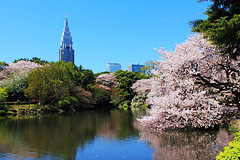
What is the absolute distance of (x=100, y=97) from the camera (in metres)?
41.2

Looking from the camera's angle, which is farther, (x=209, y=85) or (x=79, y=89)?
(x=79, y=89)

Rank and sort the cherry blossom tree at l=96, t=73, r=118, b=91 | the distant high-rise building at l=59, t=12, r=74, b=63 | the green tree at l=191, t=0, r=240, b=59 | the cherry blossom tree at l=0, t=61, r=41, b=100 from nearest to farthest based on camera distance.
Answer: the green tree at l=191, t=0, r=240, b=59
the cherry blossom tree at l=0, t=61, r=41, b=100
the cherry blossom tree at l=96, t=73, r=118, b=91
the distant high-rise building at l=59, t=12, r=74, b=63

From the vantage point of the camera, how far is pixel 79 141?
11039 mm

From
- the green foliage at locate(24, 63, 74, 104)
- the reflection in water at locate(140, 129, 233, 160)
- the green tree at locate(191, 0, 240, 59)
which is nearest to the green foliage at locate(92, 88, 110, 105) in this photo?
the green foliage at locate(24, 63, 74, 104)

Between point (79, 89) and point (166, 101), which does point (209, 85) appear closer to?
point (166, 101)

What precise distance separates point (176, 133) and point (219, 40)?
6.41 m

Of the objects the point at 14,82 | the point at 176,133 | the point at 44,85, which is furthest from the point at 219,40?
the point at 14,82

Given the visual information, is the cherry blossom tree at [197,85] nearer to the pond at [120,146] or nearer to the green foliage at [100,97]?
the pond at [120,146]

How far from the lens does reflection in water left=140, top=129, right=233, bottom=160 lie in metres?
7.89

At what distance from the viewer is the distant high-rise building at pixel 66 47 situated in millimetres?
134750

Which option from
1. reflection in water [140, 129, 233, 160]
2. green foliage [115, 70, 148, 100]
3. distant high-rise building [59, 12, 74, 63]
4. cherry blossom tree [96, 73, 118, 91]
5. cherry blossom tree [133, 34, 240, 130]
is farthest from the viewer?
distant high-rise building [59, 12, 74, 63]

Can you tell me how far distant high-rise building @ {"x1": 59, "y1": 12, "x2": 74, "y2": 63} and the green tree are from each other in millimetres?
130940

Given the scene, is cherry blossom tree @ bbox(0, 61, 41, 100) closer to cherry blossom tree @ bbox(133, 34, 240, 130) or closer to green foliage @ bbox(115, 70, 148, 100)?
green foliage @ bbox(115, 70, 148, 100)

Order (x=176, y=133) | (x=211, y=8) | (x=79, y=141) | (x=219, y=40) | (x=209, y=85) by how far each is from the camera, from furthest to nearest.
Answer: (x=176, y=133)
(x=79, y=141)
(x=209, y=85)
(x=211, y=8)
(x=219, y=40)
